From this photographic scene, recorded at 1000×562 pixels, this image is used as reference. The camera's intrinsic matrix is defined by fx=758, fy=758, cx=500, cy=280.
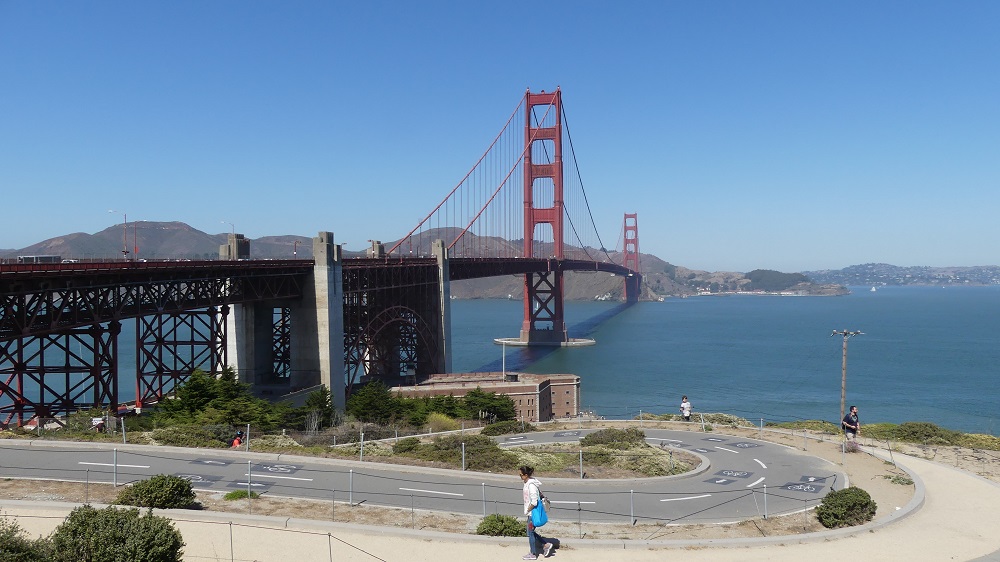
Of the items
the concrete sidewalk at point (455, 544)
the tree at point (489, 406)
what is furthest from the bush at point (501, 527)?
the tree at point (489, 406)

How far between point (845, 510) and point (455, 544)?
22.5ft

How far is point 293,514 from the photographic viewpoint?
12.4 meters

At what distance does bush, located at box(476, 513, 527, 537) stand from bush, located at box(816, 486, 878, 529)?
5390 millimetres

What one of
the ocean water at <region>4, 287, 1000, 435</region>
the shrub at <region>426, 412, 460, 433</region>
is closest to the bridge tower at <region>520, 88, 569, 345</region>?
the ocean water at <region>4, 287, 1000, 435</region>

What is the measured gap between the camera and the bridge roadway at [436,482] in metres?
13.9

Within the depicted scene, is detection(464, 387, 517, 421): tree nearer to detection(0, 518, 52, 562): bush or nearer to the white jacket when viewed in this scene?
the white jacket

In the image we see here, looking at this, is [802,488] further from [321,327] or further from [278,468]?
[321,327]

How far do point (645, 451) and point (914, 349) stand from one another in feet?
290

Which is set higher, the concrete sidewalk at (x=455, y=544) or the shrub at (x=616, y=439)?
the concrete sidewalk at (x=455, y=544)

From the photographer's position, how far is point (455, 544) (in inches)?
440

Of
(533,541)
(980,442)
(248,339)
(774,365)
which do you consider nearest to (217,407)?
(248,339)

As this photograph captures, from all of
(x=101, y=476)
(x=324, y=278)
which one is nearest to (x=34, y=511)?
(x=101, y=476)

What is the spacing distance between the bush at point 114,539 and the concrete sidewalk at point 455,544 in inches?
40.4

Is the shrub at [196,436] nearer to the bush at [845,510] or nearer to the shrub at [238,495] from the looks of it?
the shrub at [238,495]
